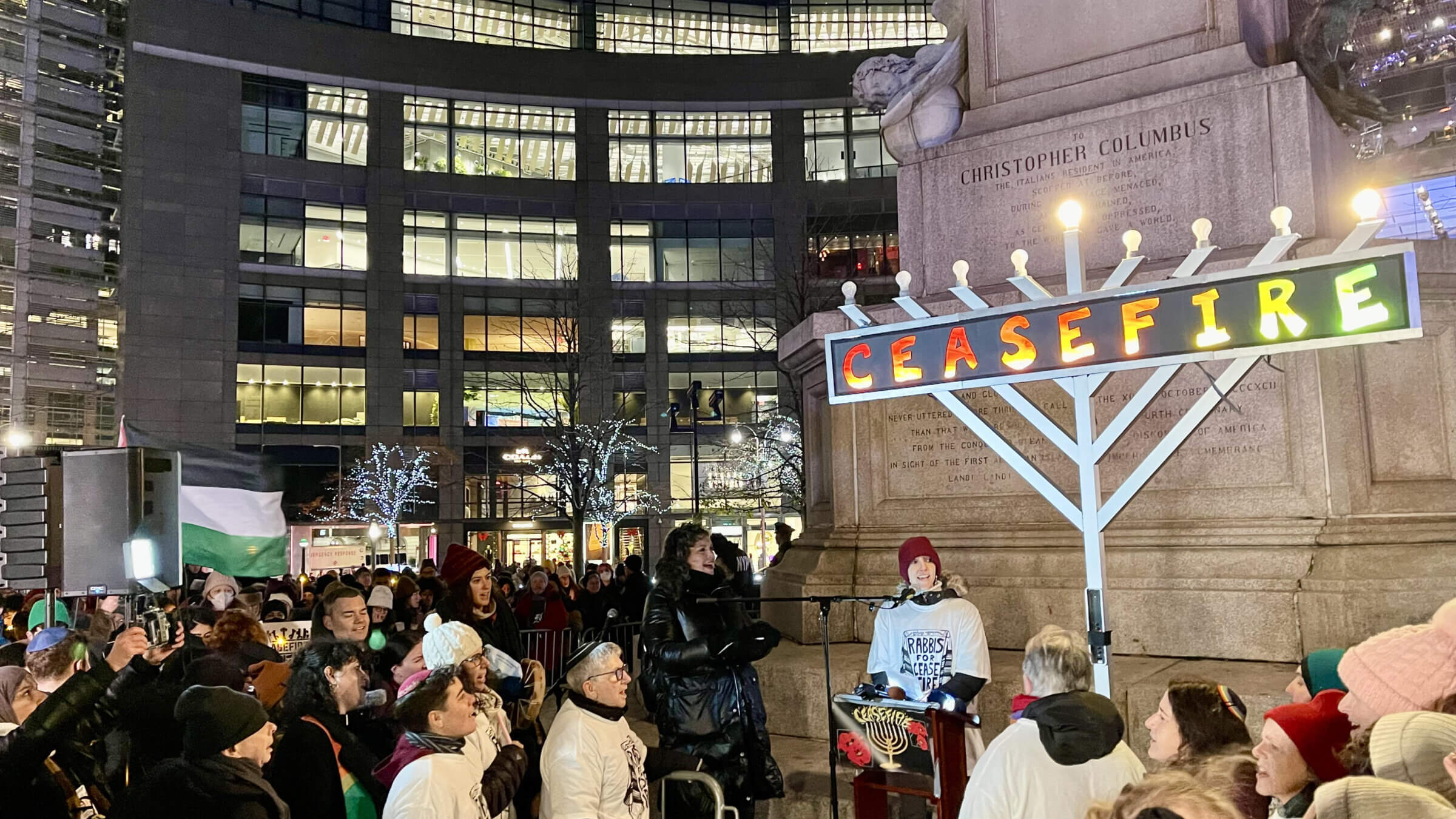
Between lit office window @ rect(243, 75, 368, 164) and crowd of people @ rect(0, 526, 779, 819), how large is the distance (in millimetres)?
47514

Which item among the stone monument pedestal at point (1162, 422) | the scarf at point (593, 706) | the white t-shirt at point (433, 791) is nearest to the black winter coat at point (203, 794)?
the white t-shirt at point (433, 791)

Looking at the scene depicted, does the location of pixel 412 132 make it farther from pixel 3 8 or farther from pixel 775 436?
pixel 775 436

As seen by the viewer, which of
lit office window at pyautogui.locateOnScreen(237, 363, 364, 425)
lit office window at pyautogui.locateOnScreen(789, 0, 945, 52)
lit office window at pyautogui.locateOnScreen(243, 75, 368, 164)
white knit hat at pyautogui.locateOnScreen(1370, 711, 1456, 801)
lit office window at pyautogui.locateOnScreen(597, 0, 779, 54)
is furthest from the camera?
lit office window at pyautogui.locateOnScreen(789, 0, 945, 52)

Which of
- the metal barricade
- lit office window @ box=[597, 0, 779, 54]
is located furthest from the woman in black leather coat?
lit office window @ box=[597, 0, 779, 54]

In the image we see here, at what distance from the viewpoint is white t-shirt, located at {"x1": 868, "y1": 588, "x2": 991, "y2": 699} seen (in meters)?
6.24

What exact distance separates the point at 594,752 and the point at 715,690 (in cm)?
149

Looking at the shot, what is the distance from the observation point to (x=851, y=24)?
2344 inches

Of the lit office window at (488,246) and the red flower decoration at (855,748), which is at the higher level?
the lit office window at (488,246)

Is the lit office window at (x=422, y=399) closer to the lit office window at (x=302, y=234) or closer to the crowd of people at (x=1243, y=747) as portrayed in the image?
the lit office window at (x=302, y=234)

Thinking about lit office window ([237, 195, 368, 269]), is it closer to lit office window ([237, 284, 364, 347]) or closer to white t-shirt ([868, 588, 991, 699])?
lit office window ([237, 284, 364, 347])

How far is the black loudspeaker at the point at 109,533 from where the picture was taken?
7.62 m

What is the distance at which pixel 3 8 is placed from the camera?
146ft

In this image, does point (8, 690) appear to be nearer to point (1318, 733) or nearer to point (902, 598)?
point (902, 598)

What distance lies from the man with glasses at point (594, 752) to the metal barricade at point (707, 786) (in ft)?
2.19
